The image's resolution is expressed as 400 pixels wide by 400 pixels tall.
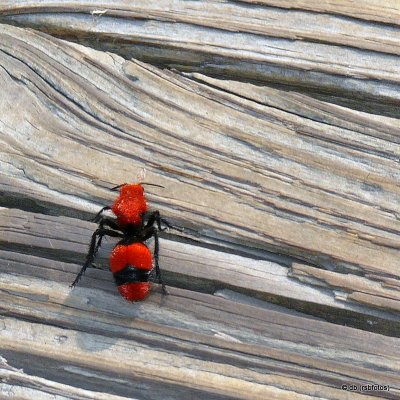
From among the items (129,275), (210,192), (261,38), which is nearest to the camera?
(129,275)

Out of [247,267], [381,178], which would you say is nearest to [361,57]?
[381,178]

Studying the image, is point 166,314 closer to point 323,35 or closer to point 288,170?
point 288,170

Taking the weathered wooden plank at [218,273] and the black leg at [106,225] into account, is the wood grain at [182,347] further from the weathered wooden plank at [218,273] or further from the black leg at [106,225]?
the black leg at [106,225]

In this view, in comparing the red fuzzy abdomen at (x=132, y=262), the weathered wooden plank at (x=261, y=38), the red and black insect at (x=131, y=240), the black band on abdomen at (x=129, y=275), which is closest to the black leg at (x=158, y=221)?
the red and black insect at (x=131, y=240)

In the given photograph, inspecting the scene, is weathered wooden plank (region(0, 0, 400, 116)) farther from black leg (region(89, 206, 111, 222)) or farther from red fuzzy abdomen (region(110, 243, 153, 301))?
red fuzzy abdomen (region(110, 243, 153, 301))

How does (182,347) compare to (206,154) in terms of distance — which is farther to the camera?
(206,154)

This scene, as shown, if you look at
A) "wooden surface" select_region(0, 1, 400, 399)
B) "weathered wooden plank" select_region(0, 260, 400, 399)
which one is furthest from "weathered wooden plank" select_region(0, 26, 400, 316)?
"weathered wooden plank" select_region(0, 260, 400, 399)

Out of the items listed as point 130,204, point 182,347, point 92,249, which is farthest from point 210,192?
point 182,347

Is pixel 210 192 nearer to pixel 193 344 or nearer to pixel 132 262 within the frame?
pixel 132 262
